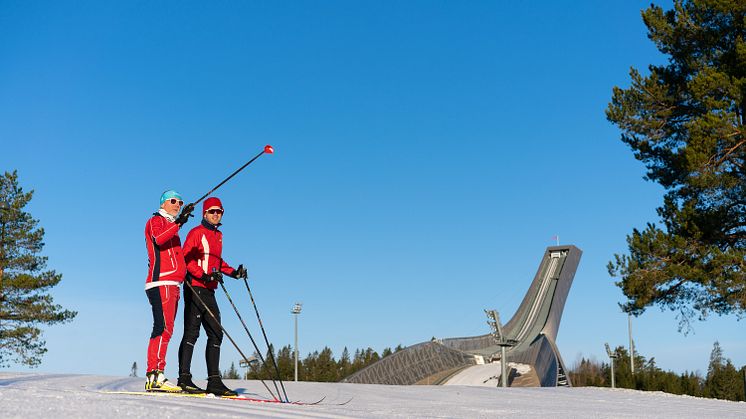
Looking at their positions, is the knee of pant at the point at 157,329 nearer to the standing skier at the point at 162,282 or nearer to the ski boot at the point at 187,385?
the standing skier at the point at 162,282

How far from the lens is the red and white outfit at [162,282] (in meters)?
6.95

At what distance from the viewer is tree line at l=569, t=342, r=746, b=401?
113 feet

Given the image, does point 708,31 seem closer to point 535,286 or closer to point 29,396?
point 29,396

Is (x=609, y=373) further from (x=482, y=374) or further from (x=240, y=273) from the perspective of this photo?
(x=240, y=273)

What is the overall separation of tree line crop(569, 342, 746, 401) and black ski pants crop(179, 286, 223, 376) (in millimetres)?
25021

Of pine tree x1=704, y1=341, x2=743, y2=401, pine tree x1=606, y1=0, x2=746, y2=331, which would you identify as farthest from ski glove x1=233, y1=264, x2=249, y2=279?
pine tree x1=704, y1=341, x2=743, y2=401

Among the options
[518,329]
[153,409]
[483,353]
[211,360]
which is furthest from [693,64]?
[518,329]

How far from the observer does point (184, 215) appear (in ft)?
23.1

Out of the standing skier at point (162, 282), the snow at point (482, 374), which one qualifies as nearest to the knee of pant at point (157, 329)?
the standing skier at point (162, 282)

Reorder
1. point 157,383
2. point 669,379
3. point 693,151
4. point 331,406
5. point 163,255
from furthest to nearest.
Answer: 1. point 669,379
2. point 693,151
3. point 163,255
4. point 157,383
5. point 331,406

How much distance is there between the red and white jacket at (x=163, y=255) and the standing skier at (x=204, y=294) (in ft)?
0.53

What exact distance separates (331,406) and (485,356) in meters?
59.2

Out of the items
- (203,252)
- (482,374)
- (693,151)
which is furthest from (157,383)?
(482,374)

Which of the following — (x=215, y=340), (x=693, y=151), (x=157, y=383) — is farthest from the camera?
(x=693, y=151)
